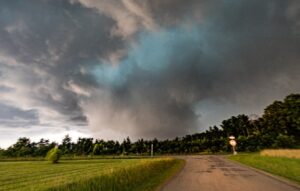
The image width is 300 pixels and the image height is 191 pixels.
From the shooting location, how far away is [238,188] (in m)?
15.4

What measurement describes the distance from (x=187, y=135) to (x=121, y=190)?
588 ft

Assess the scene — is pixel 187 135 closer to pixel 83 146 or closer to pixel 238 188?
pixel 83 146

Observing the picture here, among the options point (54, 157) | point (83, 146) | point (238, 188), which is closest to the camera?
point (238, 188)

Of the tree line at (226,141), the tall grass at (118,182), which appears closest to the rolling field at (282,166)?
the tall grass at (118,182)

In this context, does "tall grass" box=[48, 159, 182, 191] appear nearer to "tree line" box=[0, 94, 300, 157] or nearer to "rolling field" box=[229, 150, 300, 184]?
"rolling field" box=[229, 150, 300, 184]

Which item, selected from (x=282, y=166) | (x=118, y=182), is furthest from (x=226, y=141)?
(x=118, y=182)

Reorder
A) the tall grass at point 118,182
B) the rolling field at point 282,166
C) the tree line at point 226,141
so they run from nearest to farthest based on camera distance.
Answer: the tall grass at point 118,182 → the rolling field at point 282,166 → the tree line at point 226,141

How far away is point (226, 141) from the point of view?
383 feet

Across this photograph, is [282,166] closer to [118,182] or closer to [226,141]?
[118,182]

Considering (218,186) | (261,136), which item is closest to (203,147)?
(261,136)

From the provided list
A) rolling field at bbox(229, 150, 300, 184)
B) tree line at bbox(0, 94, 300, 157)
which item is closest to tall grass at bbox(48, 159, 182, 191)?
rolling field at bbox(229, 150, 300, 184)

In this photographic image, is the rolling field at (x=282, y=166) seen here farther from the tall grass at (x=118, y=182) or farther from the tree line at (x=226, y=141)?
the tree line at (x=226, y=141)

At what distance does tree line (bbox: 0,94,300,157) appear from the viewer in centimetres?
10519

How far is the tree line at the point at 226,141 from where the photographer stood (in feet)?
345
